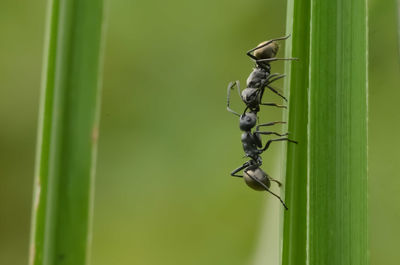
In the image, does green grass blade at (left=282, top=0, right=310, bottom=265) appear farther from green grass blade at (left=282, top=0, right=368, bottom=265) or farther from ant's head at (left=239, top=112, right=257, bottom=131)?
ant's head at (left=239, top=112, right=257, bottom=131)

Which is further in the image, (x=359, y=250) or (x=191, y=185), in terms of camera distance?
(x=191, y=185)

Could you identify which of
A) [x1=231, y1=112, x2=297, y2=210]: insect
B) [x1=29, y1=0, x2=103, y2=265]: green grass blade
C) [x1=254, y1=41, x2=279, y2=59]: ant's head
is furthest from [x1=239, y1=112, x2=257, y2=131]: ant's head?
[x1=29, y1=0, x2=103, y2=265]: green grass blade

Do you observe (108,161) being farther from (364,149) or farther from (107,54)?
(364,149)

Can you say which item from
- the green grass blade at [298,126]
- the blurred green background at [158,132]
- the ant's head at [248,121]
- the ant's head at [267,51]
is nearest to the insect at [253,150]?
the ant's head at [248,121]

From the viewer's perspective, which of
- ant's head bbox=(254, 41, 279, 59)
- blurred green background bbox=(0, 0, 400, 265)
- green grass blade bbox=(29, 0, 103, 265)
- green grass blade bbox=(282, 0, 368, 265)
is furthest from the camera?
blurred green background bbox=(0, 0, 400, 265)

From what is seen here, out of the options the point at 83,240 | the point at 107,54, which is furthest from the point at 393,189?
the point at 107,54
